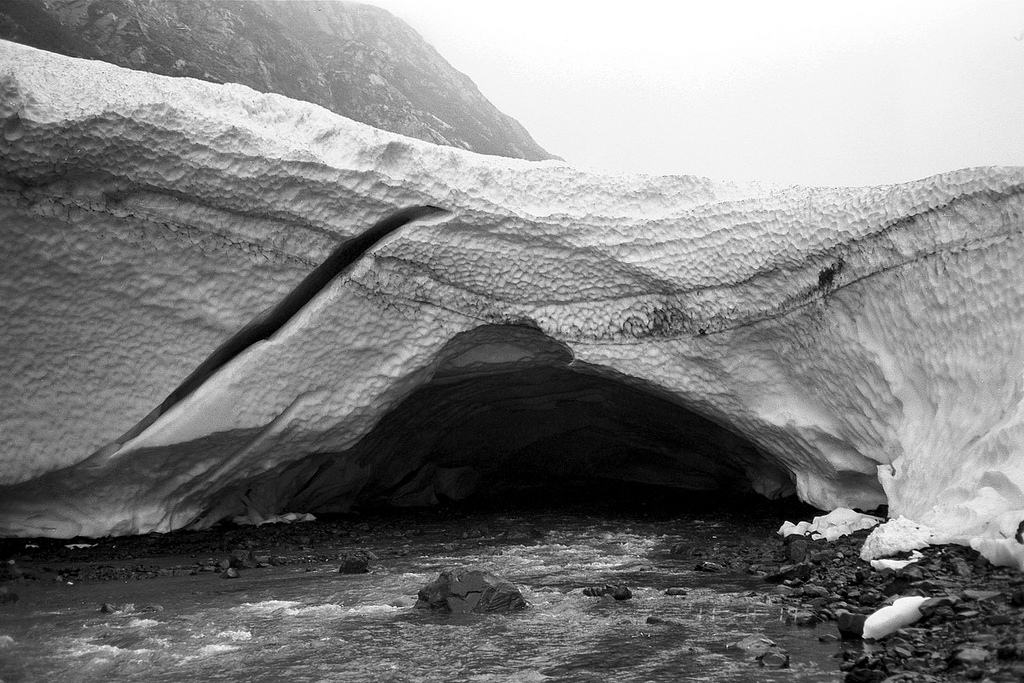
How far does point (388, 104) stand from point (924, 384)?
2827cm

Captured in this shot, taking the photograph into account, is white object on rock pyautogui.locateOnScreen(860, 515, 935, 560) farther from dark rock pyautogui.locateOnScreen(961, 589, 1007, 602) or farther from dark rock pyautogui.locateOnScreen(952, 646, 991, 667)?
dark rock pyautogui.locateOnScreen(952, 646, 991, 667)

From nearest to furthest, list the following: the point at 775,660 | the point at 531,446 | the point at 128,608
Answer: the point at 775,660 → the point at 128,608 → the point at 531,446

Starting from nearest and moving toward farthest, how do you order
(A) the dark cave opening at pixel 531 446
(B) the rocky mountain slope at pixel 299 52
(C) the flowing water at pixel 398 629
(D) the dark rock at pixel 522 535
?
(C) the flowing water at pixel 398 629 < (D) the dark rock at pixel 522 535 < (A) the dark cave opening at pixel 531 446 < (B) the rocky mountain slope at pixel 299 52

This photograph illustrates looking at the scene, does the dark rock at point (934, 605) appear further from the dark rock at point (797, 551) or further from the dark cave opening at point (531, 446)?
the dark cave opening at point (531, 446)

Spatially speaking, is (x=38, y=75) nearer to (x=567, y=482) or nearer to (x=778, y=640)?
(x=778, y=640)

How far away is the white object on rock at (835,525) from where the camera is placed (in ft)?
26.1

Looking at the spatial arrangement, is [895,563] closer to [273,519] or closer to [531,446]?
[273,519]

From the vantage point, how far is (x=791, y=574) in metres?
6.41

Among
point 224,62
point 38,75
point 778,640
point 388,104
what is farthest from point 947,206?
A: point 388,104

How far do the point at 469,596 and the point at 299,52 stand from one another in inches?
1182

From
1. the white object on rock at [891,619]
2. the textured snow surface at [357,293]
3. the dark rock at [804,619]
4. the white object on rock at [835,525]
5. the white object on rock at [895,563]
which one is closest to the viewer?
the white object on rock at [891,619]

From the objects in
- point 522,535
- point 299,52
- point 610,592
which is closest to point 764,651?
point 610,592

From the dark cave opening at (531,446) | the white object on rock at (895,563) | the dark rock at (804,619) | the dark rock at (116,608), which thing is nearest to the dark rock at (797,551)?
the white object on rock at (895,563)

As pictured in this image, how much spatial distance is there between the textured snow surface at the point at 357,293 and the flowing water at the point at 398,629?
2260 mm
